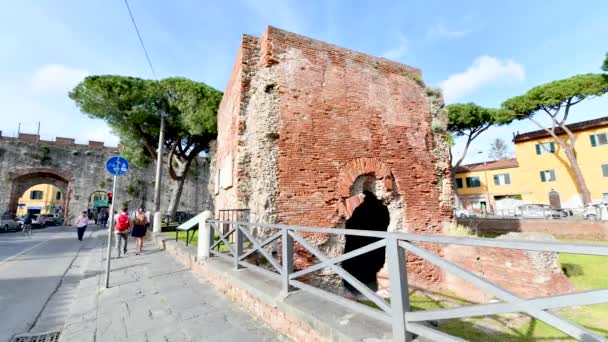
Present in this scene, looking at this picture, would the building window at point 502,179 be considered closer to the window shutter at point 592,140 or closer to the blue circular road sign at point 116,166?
the window shutter at point 592,140

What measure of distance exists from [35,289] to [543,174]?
34775mm

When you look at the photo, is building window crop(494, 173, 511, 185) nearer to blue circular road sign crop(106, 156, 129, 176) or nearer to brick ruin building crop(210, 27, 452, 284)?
brick ruin building crop(210, 27, 452, 284)

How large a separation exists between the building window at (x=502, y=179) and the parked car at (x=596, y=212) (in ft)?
42.5

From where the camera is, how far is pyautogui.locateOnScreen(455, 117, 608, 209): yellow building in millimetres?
23219

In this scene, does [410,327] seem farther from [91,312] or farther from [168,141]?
[168,141]

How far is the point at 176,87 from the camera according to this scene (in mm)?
15727

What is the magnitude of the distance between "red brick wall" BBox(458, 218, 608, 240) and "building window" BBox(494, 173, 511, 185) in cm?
1847

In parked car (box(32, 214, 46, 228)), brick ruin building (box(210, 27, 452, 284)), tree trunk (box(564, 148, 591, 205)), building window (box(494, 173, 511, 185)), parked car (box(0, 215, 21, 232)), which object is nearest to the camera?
brick ruin building (box(210, 27, 452, 284))

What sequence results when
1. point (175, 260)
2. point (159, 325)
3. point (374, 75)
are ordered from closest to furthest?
1. point (159, 325)
2. point (175, 260)
3. point (374, 75)

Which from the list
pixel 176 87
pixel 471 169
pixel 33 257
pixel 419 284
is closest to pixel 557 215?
pixel 471 169

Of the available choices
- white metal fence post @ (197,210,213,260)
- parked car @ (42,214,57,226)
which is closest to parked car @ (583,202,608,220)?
white metal fence post @ (197,210,213,260)

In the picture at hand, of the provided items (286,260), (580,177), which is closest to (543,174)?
(580,177)

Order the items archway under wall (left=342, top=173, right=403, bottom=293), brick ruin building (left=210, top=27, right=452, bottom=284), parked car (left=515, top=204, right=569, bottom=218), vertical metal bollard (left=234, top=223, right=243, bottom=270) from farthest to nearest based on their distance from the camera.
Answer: parked car (left=515, top=204, right=569, bottom=218), archway under wall (left=342, top=173, right=403, bottom=293), brick ruin building (left=210, top=27, right=452, bottom=284), vertical metal bollard (left=234, top=223, right=243, bottom=270)

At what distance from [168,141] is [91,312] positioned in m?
14.5
